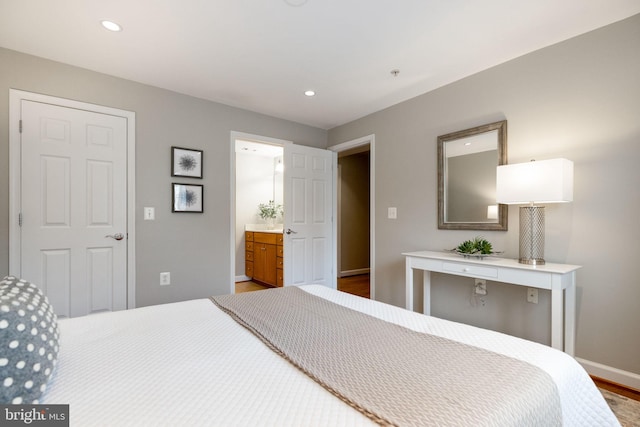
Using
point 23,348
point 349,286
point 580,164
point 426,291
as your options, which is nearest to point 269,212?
point 349,286

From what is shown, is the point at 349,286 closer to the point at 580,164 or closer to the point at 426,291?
the point at 426,291

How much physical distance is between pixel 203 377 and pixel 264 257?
3741mm

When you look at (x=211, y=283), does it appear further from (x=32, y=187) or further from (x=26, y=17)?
(x=26, y=17)

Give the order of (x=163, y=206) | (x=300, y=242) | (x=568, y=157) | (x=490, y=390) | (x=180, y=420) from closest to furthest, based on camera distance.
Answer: (x=180, y=420), (x=490, y=390), (x=568, y=157), (x=163, y=206), (x=300, y=242)

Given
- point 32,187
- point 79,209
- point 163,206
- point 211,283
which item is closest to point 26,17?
point 32,187

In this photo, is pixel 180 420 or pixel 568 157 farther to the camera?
pixel 568 157

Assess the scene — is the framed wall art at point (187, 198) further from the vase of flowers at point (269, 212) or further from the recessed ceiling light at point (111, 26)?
the vase of flowers at point (269, 212)

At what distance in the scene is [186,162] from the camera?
3.03m

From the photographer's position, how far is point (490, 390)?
76 cm

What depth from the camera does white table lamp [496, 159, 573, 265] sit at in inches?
74.0

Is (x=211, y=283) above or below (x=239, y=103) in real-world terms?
below

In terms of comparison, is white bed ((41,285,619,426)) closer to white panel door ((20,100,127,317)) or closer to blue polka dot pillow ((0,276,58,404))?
blue polka dot pillow ((0,276,58,404))

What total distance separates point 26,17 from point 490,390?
3.03m

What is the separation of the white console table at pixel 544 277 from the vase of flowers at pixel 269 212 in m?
3.38
